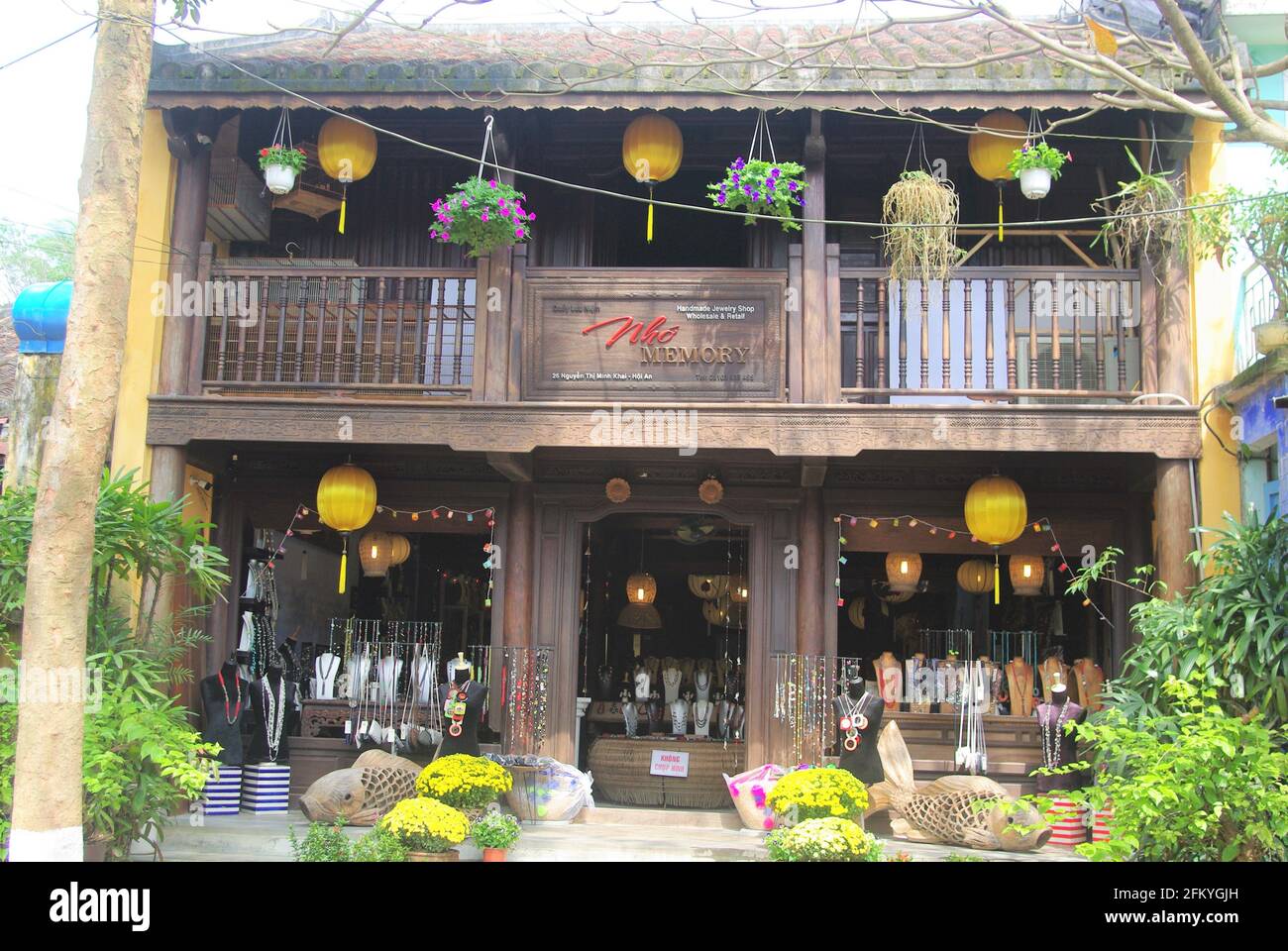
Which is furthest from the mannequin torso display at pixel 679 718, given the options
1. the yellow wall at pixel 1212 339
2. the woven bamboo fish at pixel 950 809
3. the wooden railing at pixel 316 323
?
the yellow wall at pixel 1212 339

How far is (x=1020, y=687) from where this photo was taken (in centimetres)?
1050

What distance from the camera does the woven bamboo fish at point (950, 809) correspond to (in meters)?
9.02

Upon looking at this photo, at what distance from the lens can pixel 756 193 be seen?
9227 mm

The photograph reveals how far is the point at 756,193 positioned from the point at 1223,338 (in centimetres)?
365

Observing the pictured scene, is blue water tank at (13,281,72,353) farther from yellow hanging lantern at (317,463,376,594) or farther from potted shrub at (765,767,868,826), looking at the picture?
potted shrub at (765,767,868,826)

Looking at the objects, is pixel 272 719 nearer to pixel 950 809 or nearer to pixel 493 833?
pixel 493 833

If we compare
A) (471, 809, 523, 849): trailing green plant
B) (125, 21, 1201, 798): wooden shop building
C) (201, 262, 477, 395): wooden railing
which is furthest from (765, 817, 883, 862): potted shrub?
(201, 262, 477, 395): wooden railing

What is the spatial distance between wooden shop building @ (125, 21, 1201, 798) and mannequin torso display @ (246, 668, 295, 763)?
0.43 m

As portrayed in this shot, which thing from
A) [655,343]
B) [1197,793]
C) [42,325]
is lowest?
[1197,793]

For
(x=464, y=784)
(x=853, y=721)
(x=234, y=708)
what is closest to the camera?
(x=464, y=784)

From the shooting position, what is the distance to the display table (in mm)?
11156

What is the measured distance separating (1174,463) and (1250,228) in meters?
1.73

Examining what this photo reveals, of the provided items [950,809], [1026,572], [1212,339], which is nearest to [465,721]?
[950,809]

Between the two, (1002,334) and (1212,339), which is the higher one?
(1002,334)
